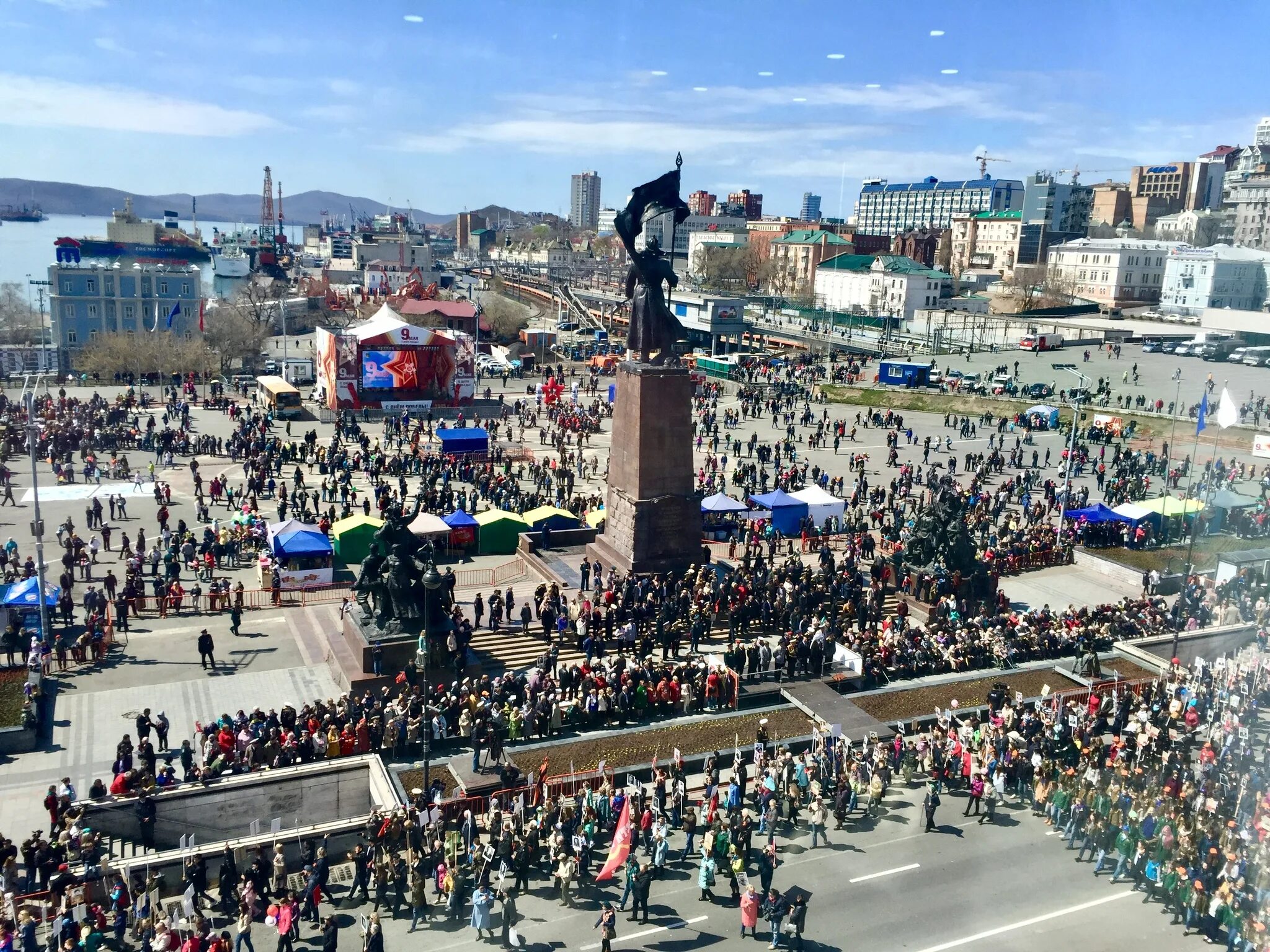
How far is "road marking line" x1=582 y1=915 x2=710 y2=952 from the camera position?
1197cm

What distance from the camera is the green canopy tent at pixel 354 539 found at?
1043 inches

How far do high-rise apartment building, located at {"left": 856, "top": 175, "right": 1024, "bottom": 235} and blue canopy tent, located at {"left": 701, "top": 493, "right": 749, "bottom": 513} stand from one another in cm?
12522

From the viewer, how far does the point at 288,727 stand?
16.3m

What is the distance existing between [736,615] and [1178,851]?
10.5m

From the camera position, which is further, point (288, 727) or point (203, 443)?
point (203, 443)

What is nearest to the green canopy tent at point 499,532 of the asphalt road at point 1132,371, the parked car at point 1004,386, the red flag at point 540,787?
the red flag at point 540,787

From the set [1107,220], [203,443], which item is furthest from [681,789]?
[1107,220]

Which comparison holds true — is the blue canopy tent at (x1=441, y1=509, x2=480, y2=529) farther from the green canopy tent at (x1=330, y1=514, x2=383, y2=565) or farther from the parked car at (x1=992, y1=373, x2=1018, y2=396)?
the parked car at (x1=992, y1=373, x2=1018, y2=396)

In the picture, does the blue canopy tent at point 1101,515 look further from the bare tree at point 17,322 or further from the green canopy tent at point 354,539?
the bare tree at point 17,322

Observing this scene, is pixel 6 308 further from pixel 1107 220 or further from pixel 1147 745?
pixel 1107 220

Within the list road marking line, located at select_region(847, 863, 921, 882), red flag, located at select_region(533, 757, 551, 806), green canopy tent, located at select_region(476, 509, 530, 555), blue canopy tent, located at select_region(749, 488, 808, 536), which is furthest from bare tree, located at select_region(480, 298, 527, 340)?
road marking line, located at select_region(847, 863, 921, 882)

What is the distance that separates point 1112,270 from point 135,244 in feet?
330

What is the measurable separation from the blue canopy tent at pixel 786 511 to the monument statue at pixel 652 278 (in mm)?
7858

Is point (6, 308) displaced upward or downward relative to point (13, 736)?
upward
